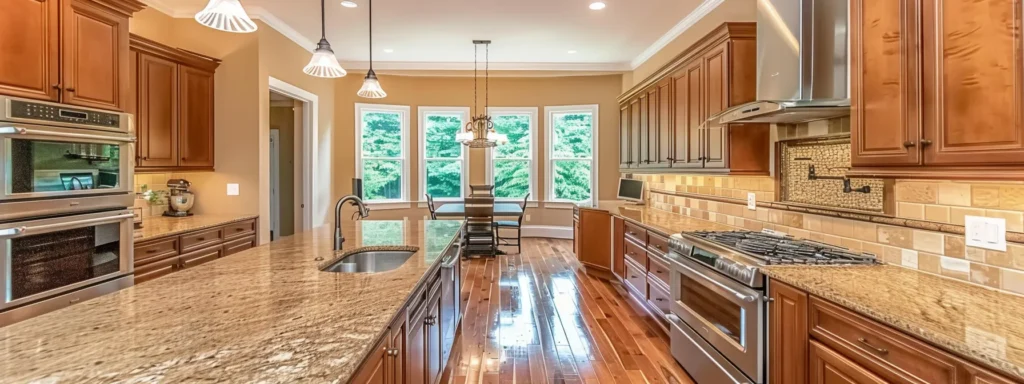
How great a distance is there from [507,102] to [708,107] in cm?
457

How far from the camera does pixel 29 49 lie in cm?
222

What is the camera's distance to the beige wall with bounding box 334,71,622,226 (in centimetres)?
697

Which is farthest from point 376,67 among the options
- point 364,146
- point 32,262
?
point 32,262

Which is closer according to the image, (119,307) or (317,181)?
(119,307)

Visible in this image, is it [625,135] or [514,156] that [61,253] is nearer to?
[625,135]

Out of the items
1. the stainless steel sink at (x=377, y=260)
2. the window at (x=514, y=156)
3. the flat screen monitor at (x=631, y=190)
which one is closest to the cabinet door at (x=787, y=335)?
the stainless steel sink at (x=377, y=260)

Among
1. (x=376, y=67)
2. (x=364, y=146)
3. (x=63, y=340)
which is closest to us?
(x=63, y=340)

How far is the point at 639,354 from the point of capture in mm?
2982

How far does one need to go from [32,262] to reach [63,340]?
1.72 meters

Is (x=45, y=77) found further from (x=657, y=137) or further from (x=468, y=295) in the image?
(x=657, y=137)

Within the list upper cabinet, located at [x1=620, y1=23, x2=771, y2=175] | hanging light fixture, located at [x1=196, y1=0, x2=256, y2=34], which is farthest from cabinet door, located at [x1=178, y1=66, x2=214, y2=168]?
upper cabinet, located at [x1=620, y1=23, x2=771, y2=175]

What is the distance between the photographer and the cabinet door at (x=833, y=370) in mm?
1468

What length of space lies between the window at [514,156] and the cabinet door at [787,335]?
5718mm

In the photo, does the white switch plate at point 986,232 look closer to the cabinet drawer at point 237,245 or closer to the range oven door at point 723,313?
the range oven door at point 723,313
